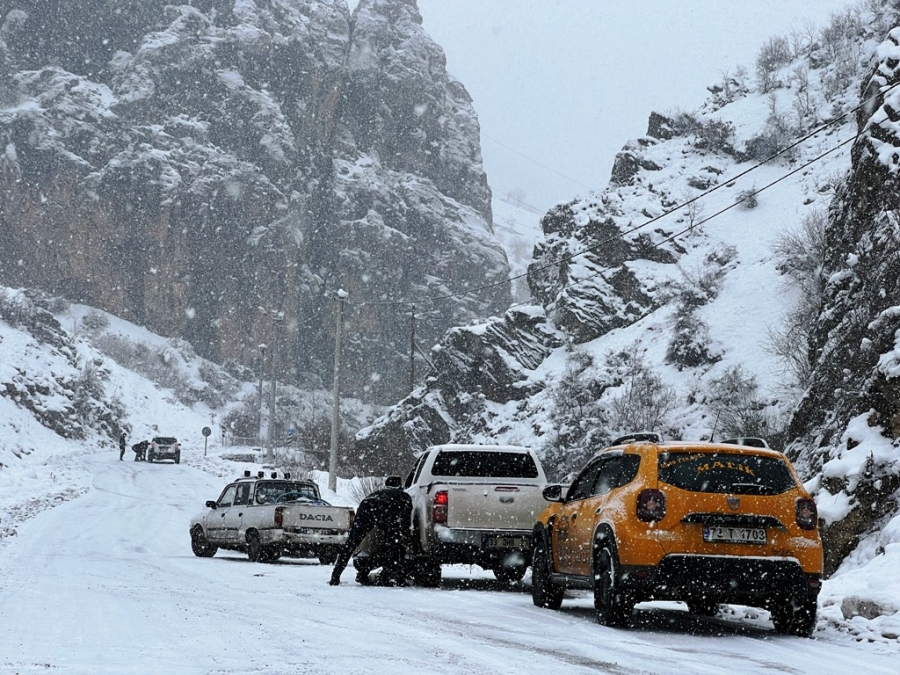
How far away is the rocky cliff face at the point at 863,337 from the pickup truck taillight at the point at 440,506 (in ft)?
17.7

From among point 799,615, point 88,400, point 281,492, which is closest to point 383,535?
point 281,492

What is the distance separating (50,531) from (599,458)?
16.5 metres

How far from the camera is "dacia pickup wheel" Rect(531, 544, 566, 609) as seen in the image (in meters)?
11.0

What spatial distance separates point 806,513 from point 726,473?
2.48 feet

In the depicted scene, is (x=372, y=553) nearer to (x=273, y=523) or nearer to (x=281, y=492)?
(x=273, y=523)

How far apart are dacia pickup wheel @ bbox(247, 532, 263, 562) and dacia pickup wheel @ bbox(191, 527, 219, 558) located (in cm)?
138

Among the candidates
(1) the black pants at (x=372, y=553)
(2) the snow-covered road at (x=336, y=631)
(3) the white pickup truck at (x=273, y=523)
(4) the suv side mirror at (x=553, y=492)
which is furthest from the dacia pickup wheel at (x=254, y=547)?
(4) the suv side mirror at (x=553, y=492)

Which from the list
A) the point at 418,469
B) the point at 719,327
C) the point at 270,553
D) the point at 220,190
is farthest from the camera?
the point at 220,190

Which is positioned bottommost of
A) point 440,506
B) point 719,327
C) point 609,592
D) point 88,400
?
point 609,592

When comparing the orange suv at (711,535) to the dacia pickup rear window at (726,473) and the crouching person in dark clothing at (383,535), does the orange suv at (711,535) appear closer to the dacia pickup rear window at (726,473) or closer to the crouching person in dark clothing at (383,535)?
the dacia pickup rear window at (726,473)

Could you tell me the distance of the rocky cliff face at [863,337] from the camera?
1396cm

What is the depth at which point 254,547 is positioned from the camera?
1812cm

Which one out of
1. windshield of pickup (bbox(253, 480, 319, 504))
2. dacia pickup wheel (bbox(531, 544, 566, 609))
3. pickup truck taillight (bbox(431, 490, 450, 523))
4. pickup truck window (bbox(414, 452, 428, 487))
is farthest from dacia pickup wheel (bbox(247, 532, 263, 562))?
dacia pickup wheel (bbox(531, 544, 566, 609))

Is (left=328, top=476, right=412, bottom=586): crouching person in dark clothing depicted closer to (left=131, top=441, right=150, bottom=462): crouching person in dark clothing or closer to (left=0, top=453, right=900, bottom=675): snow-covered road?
(left=0, top=453, right=900, bottom=675): snow-covered road
